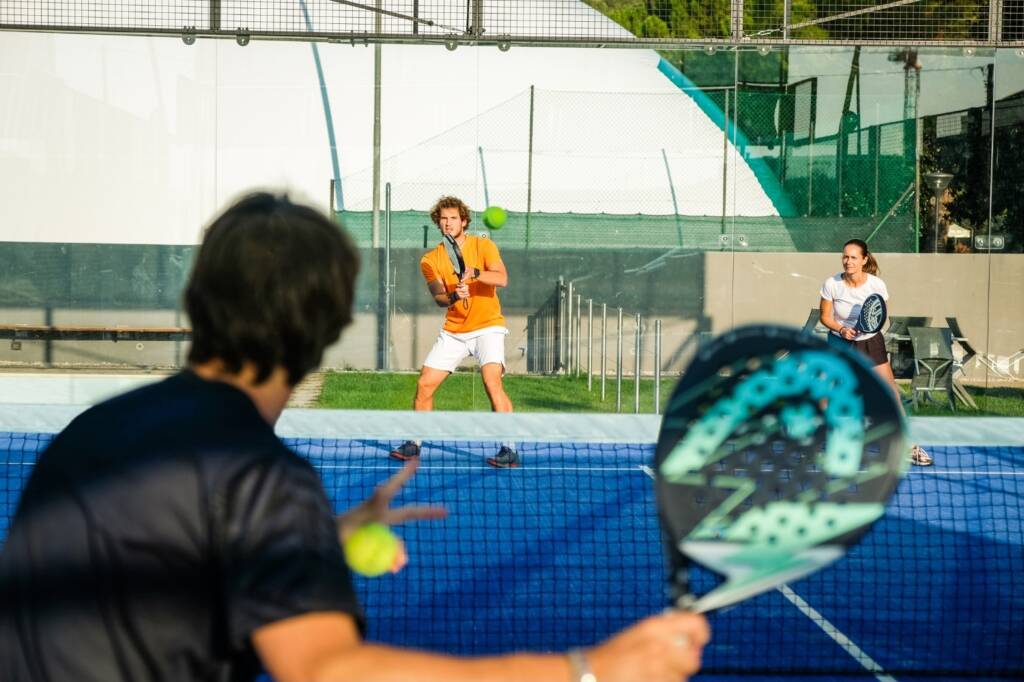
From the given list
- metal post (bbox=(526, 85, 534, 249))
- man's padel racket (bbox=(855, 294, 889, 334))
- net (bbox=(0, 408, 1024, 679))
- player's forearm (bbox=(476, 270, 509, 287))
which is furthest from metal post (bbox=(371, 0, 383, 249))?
man's padel racket (bbox=(855, 294, 889, 334))

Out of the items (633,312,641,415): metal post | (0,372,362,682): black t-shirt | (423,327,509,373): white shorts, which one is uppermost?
(0,372,362,682): black t-shirt

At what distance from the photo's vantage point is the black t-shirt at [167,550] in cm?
138

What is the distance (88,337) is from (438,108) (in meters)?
4.02

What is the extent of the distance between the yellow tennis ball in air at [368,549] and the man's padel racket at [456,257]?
662cm

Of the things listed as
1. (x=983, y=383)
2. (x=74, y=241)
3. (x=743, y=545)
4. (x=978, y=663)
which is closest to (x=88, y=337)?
(x=74, y=241)

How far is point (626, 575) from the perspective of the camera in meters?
5.76

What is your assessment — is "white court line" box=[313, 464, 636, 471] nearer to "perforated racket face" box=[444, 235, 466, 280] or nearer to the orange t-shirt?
the orange t-shirt

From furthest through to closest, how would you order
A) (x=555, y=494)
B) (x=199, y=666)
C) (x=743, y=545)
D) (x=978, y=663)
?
(x=555, y=494)
(x=978, y=663)
(x=743, y=545)
(x=199, y=666)

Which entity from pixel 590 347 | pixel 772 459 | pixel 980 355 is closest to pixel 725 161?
pixel 590 347

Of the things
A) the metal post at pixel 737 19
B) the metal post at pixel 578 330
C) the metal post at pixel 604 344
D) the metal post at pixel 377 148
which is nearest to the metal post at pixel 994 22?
the metal post at pixel 737 19

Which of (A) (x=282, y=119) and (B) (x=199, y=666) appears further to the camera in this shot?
(A) (x=282, y=119)

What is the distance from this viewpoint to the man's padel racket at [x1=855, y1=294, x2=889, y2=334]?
8.85 meters

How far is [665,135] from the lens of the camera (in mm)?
12586

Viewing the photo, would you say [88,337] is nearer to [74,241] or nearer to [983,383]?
[74,241]
